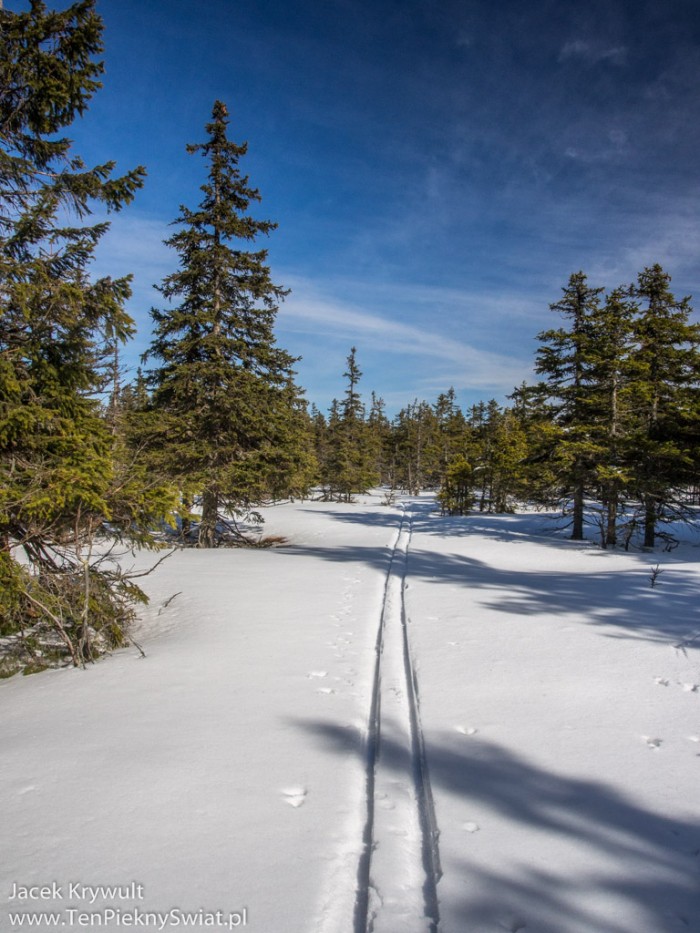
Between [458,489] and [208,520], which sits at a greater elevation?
[458,489]

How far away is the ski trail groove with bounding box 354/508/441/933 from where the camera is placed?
2225mm

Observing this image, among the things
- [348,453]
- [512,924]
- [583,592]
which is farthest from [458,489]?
[512,924]

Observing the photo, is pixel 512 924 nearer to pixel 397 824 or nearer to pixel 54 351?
pixel 397 824

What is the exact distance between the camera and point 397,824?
281cm

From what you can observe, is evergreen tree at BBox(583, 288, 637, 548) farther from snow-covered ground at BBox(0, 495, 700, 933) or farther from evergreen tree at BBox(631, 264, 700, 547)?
snow-covered ground at BBox(0, 495, 700, 933)

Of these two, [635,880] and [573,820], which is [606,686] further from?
[635,880]

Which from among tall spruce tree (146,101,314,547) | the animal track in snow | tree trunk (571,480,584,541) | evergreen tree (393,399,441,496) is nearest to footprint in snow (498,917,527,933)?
the animal track in snow

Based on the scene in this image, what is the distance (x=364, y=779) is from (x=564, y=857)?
4.30 feet

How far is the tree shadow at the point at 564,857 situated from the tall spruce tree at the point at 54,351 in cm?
A: 450

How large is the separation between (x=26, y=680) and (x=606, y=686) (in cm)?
633

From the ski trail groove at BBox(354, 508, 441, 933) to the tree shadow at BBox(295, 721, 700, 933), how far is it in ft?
0.33

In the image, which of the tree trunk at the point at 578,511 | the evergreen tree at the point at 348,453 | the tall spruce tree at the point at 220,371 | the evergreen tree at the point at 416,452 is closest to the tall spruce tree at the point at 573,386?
the tree trunk at the point at 578,511

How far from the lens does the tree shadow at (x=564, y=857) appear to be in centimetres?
216

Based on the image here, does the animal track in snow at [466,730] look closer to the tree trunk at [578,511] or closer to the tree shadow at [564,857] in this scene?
the tree shadow at [564,857]
